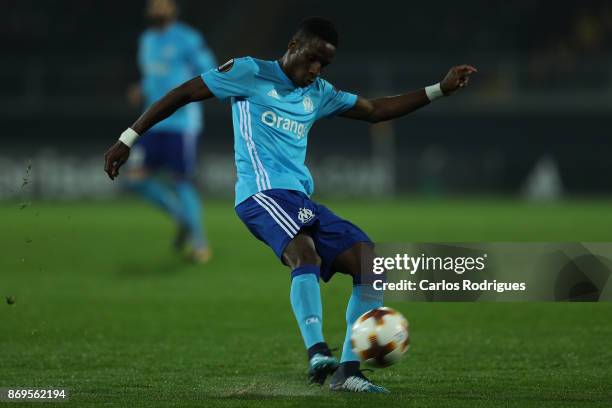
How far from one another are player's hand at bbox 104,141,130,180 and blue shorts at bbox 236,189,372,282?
0.65m

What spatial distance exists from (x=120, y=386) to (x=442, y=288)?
2.75 metres

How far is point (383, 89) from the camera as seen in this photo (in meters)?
25.9

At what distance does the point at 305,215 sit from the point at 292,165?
1.20 ft

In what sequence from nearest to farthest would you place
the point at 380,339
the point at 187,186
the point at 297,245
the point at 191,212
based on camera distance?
the point at 380,339, the point at 297,245, the point at 191,212, the point at 187,186

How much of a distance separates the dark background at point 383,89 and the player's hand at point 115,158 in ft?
61.0

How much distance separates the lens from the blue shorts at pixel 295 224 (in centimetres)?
532

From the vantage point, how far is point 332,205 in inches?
850

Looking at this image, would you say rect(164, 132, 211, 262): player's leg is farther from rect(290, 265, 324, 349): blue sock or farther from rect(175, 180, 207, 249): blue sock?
rect(290, 265, 324, 349): blue sock

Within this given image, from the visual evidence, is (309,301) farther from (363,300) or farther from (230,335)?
(230,335)

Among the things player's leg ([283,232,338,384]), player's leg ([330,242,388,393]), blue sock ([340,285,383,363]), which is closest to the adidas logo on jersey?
player's leg ([283,232,338,384])

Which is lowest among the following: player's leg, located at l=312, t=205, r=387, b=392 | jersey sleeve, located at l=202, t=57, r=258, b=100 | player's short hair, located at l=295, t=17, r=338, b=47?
player's leg, located at l=312, t=205, r=387, b=392

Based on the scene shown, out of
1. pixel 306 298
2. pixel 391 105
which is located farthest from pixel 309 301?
pixel 391 105

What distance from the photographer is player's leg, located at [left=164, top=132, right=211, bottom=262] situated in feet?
37.5

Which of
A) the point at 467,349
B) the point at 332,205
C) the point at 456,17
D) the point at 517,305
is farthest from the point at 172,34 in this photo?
the point at 456,17
